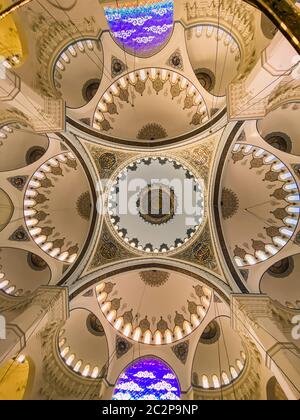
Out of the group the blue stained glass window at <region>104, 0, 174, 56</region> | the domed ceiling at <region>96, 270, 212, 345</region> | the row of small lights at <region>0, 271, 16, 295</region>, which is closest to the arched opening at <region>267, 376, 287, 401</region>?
the domed ceiling at <region>96, 270, 212, 345</region>

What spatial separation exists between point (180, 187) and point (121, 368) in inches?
305

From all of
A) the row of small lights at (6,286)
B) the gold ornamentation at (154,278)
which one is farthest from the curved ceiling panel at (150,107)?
the row of small lights at (6,286)

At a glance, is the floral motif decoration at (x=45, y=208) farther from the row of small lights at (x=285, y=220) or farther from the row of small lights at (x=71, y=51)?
the row of small lights at (x=285, y=220)

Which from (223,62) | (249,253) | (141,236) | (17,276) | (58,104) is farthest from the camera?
(141,236)

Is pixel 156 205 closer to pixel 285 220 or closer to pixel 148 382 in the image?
pixel 285 220

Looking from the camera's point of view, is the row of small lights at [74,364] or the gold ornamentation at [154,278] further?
the gold ornamentation at [154,278]

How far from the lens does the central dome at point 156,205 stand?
38.6 feet

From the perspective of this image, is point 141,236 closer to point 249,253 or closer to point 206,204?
point 206,204

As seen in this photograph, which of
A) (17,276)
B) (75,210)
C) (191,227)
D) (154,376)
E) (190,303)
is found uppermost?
(75,210)

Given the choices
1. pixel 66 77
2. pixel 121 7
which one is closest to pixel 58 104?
pixel 66 77

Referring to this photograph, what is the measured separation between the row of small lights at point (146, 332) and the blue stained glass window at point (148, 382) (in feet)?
2.72

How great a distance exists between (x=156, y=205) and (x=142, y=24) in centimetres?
692

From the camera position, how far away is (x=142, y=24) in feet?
30.9

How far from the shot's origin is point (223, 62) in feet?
31.6
